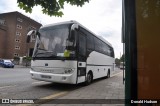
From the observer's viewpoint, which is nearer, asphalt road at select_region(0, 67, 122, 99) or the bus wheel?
asphalt road at select_region(0, 67, 122, 99)

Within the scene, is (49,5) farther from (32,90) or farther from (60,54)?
(32,90)

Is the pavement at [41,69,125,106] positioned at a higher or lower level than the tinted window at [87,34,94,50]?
lower

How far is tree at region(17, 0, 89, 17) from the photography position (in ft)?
18.4

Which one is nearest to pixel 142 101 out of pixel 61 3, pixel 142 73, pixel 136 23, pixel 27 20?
pixel 142 73

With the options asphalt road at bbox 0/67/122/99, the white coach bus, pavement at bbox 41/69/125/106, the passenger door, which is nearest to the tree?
the white coach bus

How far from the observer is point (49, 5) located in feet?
19.4

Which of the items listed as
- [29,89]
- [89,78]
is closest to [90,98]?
[29,89]

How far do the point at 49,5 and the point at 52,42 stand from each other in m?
3.49

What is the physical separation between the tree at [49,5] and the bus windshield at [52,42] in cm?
279

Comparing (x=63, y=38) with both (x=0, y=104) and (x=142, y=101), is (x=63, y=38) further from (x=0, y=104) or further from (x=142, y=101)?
(x=142, y=101)

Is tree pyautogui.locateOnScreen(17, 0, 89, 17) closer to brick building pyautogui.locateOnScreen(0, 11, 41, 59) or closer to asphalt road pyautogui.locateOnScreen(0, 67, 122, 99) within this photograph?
asphalt road pyautogui.locateOnScreen(0, 67, 122, 99)

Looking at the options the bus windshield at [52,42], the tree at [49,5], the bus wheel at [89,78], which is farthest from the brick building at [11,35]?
the tree at [49,5]

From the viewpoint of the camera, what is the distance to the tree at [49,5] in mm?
5617

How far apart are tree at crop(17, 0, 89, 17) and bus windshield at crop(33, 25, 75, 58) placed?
2793mm
